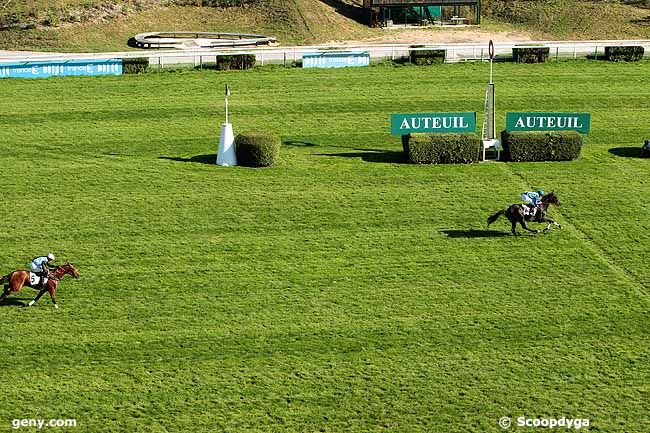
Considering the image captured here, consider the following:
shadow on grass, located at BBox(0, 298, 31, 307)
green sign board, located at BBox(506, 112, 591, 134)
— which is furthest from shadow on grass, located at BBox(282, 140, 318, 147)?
shadow on grass, located at BBox(0, 298, 31, 307)

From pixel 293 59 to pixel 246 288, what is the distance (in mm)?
28628

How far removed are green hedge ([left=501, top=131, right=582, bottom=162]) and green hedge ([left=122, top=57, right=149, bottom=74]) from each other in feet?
65.6

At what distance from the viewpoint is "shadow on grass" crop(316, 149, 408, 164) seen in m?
37.8

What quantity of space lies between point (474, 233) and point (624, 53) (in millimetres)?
25845

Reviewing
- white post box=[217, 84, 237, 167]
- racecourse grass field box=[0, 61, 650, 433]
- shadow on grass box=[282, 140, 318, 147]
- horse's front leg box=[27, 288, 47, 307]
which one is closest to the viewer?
racecourse grass field box=[0, 61, 650, 433]

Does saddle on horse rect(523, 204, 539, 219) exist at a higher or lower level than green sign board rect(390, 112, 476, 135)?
lower

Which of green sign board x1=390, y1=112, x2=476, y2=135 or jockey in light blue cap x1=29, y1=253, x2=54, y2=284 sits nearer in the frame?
jockey in light blue cap x1=29, y1=253, x2=54, y2=284

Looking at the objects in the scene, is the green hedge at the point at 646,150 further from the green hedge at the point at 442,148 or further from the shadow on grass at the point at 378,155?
the shadow on grass at the point at 378,155

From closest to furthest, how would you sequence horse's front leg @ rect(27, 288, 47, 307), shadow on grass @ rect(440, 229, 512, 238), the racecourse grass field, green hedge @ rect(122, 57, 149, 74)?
the racecourse grass field
horse's front leg @ rect(27, 288, 47, 307)
shadow on grass @ rect(440, 229, 512, 238)
green hedge @ rect(122, 57, 149, 74)

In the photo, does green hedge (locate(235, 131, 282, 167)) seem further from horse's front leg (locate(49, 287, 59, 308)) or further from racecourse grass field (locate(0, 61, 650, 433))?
horse's front leg (locate(49, 287, 59, 308))

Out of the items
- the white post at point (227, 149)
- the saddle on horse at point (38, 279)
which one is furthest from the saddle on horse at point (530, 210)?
the saddle on horse at point (38, 279)

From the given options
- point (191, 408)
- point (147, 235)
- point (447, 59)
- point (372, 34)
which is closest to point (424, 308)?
point (191, 408)

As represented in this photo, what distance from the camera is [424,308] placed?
25375 millimetres

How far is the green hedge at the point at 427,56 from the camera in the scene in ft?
172
